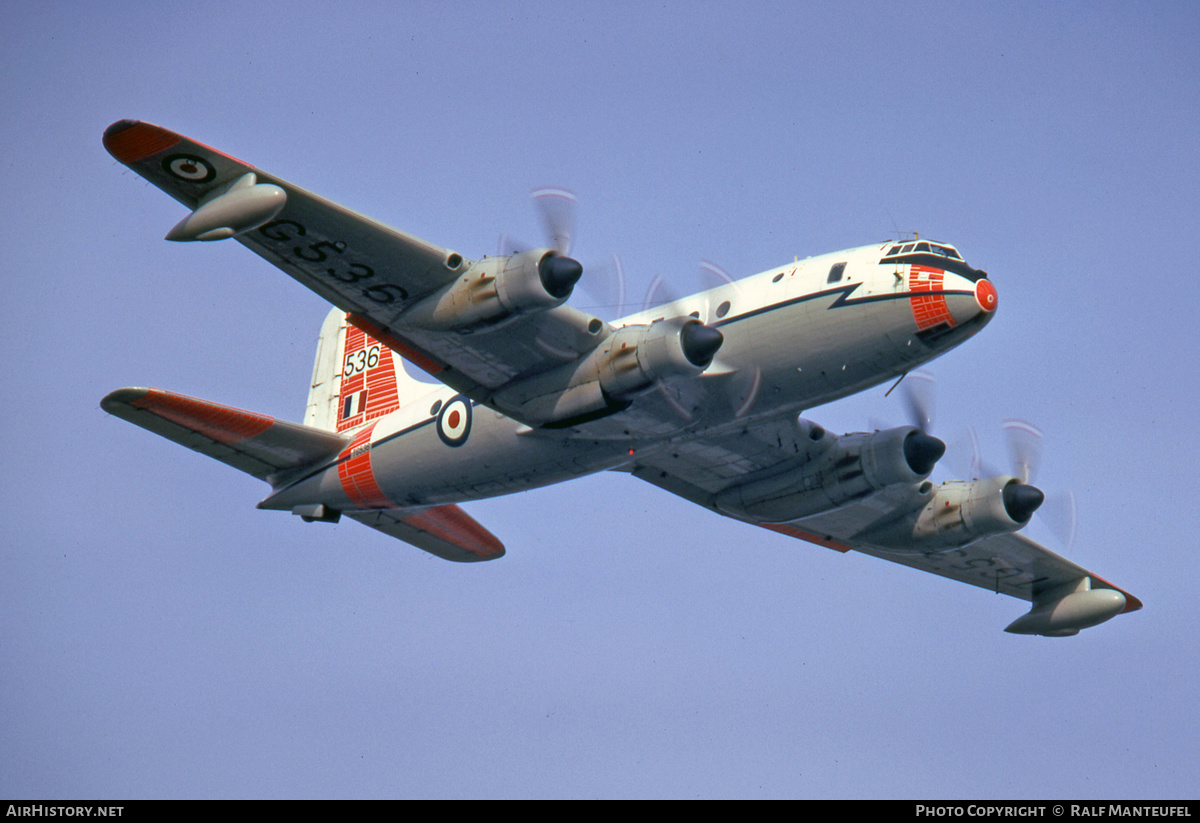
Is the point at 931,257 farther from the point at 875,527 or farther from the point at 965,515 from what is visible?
the point at 875,527

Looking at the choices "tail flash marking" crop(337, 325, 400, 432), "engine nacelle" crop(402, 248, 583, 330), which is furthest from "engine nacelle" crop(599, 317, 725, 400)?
"tail flash marking" crop(337, 325, 400, 432)

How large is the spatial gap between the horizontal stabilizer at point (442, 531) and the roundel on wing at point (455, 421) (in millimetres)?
3766

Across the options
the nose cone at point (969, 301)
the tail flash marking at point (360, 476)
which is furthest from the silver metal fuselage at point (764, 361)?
the tail flash marking at point (360, 476)

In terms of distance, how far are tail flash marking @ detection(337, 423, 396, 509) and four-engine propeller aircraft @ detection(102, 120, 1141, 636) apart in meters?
0.06

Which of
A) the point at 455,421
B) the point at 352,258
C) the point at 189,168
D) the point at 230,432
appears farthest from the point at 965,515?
the point at 189,168

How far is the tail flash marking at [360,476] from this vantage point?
31906 millimetres

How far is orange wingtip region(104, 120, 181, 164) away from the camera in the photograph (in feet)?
76.6

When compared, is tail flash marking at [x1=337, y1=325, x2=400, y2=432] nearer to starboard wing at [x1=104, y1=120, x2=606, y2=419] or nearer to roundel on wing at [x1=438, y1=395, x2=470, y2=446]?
roundel on wing at [x1=438, y1=395, x2=470, y2=446]

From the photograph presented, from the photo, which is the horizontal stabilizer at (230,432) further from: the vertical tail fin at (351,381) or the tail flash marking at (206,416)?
the vertical tail fin at (351,381)

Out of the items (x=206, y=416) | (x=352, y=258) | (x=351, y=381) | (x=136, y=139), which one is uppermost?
(x=351, y=381)

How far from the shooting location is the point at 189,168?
78.6 ft

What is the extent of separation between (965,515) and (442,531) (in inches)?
547

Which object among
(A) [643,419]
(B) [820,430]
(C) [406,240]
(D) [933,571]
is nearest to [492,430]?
(A) [643,419]
